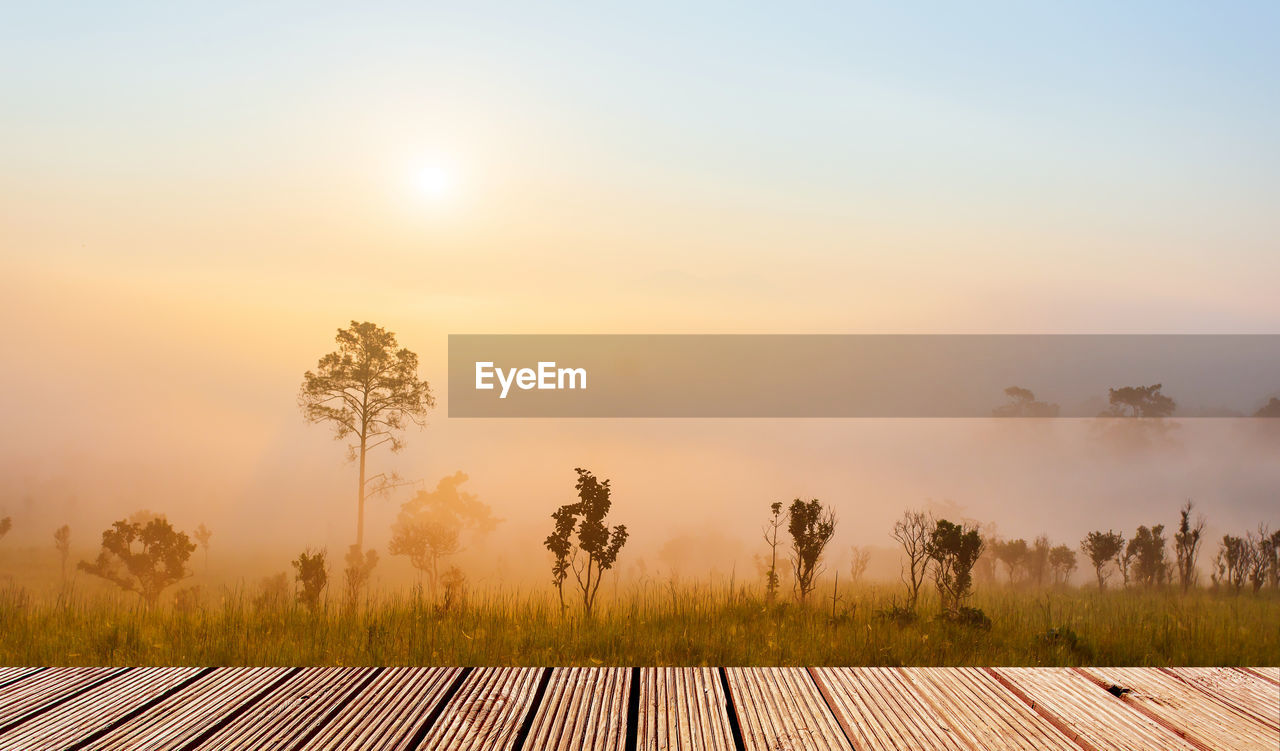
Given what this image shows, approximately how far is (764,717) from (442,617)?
3504 millimetres

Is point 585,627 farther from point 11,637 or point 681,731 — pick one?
point 11,637

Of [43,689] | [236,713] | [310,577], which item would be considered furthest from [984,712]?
[310,577]

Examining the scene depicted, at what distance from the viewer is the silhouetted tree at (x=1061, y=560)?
7520mm

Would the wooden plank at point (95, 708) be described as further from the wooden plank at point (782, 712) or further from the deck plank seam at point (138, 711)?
the wooden plank at point (782, 712)

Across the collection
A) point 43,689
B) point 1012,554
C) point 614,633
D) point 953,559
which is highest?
point 43,689

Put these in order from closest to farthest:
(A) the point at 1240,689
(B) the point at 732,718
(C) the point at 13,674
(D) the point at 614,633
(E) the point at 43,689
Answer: (B) the point at 732,718 → (E) the point at 43,689 → (A) the point at 1240,689 → (C) the point at 13,674 → (D) the point at 614,633

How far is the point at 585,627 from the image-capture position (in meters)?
5.48

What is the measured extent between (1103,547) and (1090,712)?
5501mm

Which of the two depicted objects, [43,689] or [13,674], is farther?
[13,674]

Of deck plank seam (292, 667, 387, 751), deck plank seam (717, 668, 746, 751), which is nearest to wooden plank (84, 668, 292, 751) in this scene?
deck plank seam (292, 667, 387, 751)

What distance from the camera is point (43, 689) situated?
9.96ft

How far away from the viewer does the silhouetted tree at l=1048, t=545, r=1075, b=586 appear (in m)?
7.52

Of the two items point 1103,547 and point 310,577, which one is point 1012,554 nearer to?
point 1103,547

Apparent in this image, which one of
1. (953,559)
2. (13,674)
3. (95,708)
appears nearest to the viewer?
(95,708)
